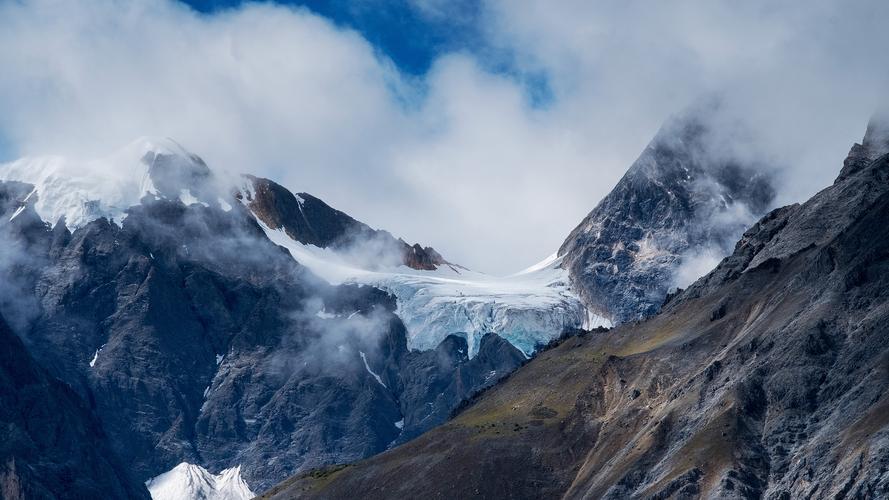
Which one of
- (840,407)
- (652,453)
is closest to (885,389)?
(840,407)

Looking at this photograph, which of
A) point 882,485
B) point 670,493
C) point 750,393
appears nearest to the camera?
point 882,485

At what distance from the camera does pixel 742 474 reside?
176 meters

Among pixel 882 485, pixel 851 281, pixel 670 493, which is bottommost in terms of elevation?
pixel 882 485

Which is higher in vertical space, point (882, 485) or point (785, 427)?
point (785, 427)

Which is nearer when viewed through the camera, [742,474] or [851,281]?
[742,474]

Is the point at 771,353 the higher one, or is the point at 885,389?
the point at 771,353

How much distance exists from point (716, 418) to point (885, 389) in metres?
27.4

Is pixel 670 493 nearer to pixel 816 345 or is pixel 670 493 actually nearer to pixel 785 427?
pixel 785 427

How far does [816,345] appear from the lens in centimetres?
19038

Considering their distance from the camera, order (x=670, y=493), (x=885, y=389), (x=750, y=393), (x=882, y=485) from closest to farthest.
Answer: (x=882, y=485) → (x=885, y=389) → (x=670, y=493) → (x=750, y=393)

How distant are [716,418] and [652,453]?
11.1 metres

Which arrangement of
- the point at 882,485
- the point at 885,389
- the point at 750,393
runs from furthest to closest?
1. the point at 750,393
2. the point at 885,389
3. the point at 882,485

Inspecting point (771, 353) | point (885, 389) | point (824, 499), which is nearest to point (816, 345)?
point (771, 353)

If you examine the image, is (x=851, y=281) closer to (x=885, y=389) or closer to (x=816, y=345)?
(x=816, y=345)
